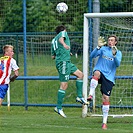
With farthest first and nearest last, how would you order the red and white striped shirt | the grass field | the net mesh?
the net mesh, the red and white striped shirt, the grass field

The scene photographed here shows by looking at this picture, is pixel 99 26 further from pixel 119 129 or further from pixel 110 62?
pixel 119 129

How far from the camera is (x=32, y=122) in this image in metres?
14.1

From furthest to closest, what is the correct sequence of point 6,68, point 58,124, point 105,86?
point 58,124 < point 6,68 < point 105,86

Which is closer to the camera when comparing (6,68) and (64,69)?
(6,68)

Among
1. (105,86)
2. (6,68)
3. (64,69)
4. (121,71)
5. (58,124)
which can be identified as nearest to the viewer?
(105,86)

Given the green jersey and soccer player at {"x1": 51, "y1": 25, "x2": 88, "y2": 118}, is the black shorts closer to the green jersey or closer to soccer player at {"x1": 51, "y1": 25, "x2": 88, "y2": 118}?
soccer player at {"x1": 51, "y1": 25, "x2": 88, "y2": 118}

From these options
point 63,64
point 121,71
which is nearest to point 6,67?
point 63,64

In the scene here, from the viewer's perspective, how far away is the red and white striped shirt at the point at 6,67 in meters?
13.2

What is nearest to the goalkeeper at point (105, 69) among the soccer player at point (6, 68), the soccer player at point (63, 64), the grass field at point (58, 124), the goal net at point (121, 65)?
the grass field at point (58, 124)

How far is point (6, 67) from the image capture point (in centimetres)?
1331

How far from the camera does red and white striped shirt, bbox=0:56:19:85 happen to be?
521 inches

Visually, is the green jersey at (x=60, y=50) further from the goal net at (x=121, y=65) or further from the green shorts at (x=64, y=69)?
the goal net at (x=121, y=65)

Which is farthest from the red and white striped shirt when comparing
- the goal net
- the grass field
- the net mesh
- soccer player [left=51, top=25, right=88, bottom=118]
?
the net mesh

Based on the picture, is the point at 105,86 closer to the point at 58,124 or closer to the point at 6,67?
the point at 58,124
